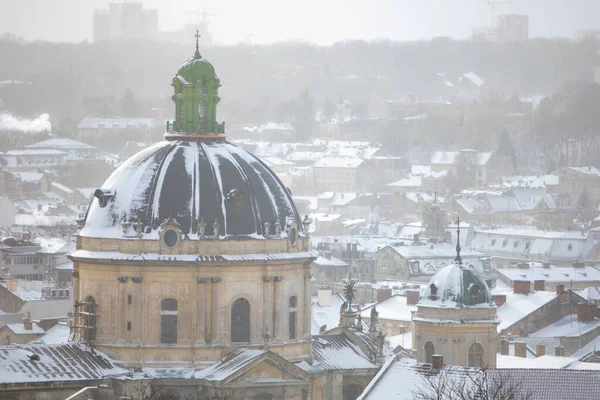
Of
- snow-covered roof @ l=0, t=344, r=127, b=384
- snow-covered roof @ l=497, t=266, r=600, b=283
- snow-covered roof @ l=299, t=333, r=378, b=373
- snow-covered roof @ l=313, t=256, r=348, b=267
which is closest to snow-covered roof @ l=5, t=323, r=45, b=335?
snow-covered roof @ l=299, t=333, r=378, b=373

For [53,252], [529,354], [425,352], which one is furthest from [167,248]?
[53,252]

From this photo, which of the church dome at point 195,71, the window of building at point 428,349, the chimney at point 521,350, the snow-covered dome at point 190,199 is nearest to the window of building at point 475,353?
the window of building at point 428,349

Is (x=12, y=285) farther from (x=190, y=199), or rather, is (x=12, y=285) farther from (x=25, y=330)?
(x=190, y=199)

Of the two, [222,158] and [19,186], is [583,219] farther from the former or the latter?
[222,158]

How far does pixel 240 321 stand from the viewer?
71812mm

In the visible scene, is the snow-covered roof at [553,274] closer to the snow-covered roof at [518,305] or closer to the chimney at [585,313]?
the snow-covered roof at [518,305]

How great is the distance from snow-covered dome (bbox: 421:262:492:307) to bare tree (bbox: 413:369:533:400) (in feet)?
55.3

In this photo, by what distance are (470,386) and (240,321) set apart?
12.7m

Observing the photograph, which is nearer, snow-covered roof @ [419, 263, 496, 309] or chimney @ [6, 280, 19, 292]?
snow-covered roof @ [419, 263, 496, 309]

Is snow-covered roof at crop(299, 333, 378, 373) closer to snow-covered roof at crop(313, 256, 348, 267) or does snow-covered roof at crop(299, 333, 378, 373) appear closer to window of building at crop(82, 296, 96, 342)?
window of building at crop(82, 296, 96, 342)

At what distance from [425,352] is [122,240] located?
42.9ft

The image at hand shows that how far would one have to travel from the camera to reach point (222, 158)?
7338cm

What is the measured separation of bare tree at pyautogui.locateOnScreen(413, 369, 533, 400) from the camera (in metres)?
57.9

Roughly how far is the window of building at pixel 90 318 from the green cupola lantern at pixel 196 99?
648 cm
